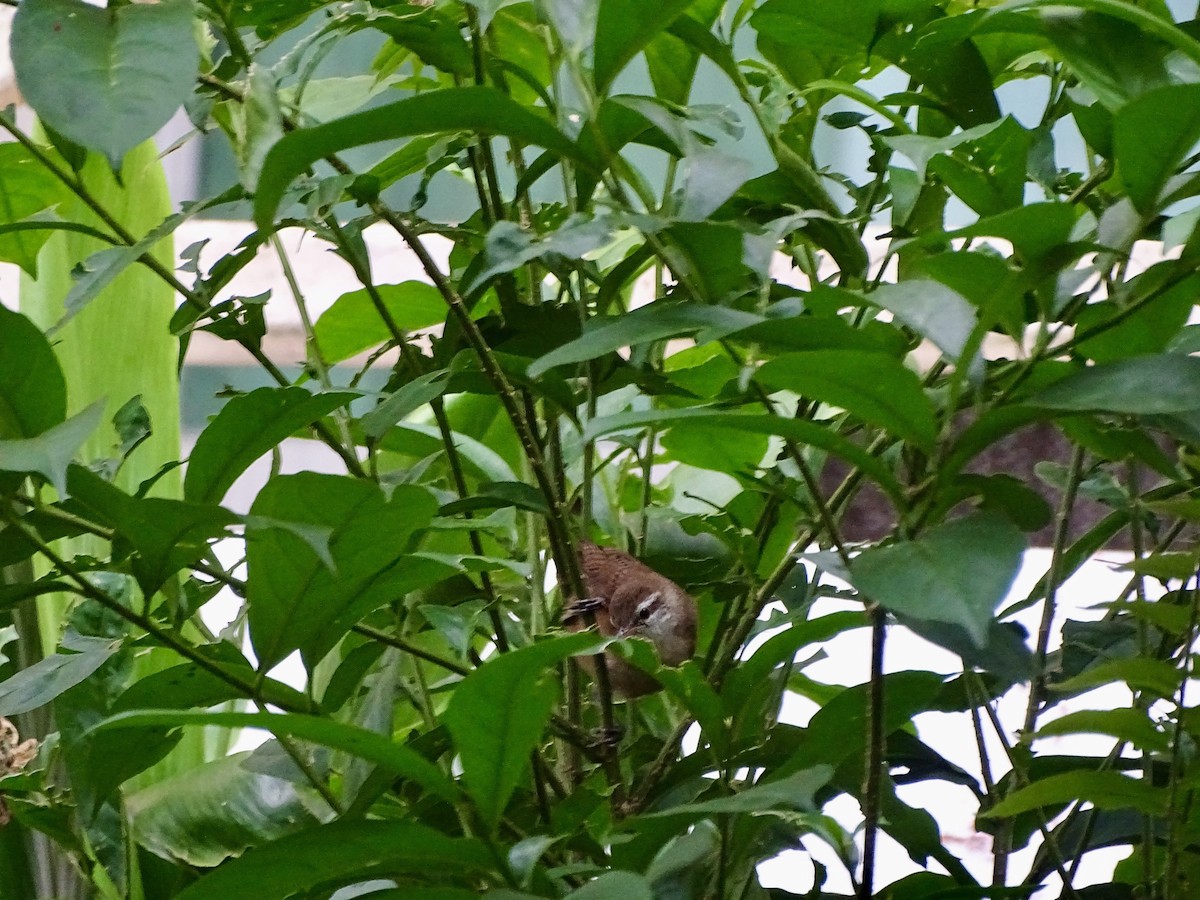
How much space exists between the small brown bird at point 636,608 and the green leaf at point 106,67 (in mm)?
312

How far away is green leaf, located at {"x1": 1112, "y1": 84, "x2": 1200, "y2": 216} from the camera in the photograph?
29cm

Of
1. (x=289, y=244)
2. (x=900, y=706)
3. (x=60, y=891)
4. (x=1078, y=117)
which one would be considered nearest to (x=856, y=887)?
(x=900, y=706)

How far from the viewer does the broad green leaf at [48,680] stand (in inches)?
13.5

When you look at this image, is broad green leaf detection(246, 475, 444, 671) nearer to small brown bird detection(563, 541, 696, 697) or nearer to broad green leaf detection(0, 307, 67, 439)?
broad green leaf detection(0, 307, 67, 439)

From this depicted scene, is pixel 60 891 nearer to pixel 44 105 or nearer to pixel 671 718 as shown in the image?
pixel 671 718

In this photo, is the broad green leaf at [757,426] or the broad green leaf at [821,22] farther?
the broad green leaf at [821,22]

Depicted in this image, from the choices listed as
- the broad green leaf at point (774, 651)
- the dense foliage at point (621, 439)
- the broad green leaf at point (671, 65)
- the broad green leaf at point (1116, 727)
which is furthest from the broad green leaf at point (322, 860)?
the broad green leaf at point (671, 65)

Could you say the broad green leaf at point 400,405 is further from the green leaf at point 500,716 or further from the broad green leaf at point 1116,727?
the broad green leaf at point 1116,727

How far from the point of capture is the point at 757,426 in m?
0.29

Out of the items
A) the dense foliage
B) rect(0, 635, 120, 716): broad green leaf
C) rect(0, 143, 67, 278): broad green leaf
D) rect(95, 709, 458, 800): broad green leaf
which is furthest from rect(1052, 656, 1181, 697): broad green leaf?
rect(0, 143, 67, 278): broad green leaf

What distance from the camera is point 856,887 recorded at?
0.39 metres

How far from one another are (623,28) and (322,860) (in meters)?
0.26

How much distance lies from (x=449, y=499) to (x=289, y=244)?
54.0 inches

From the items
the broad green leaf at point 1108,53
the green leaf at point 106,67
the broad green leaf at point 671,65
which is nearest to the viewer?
the green leaf at point 106,67
